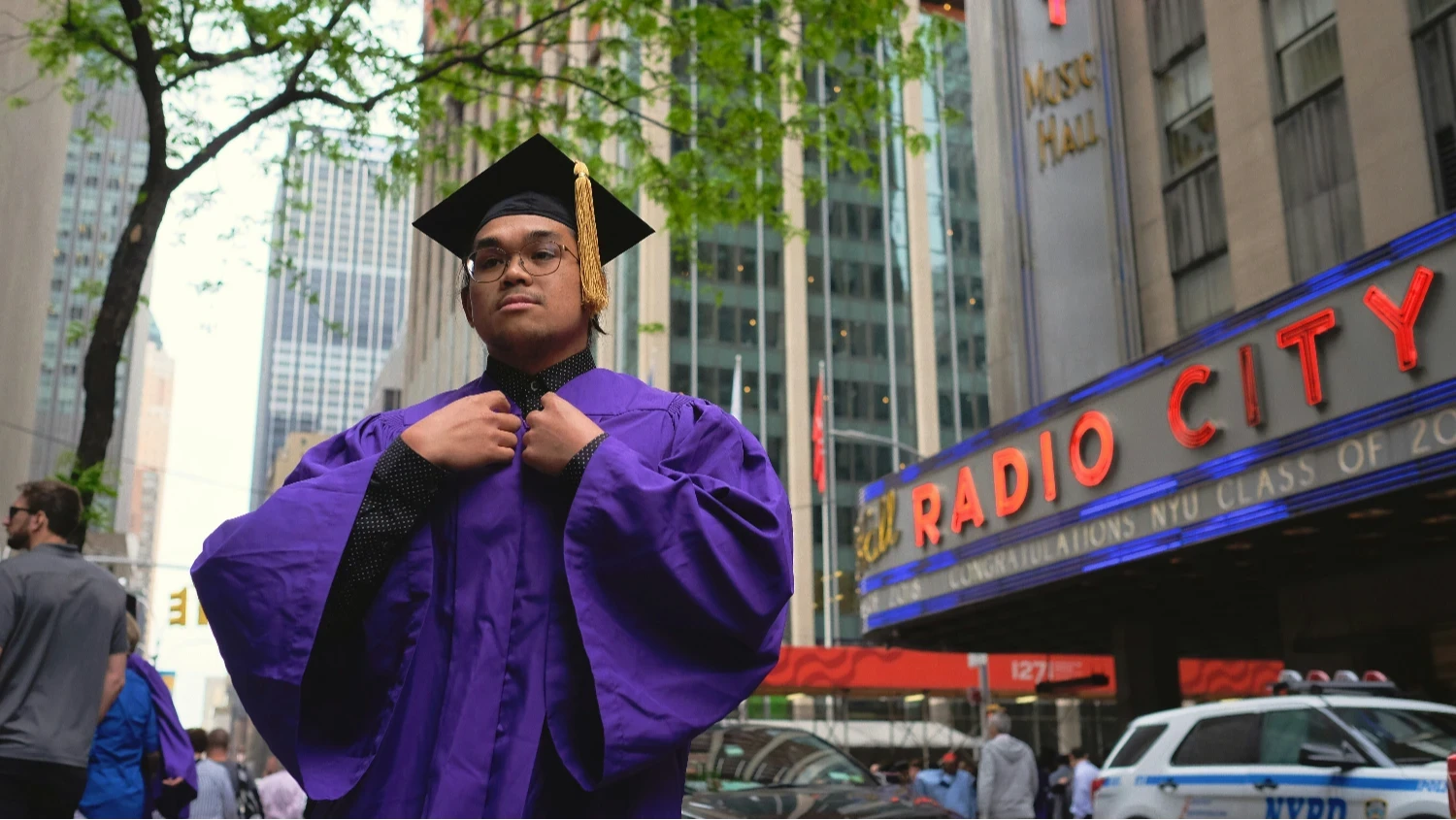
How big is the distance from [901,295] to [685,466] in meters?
59.8

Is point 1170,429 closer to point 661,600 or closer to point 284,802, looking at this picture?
point 284,802

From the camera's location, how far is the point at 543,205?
8.85 ft

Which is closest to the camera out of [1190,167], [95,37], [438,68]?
[95,37]

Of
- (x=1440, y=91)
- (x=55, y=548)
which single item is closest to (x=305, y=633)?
(x=55, y=548)

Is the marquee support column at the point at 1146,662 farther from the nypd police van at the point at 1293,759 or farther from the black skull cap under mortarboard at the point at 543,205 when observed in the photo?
the black skull cap under mortarboard at the point at 543,205

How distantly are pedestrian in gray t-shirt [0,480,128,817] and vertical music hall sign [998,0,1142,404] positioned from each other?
14969 mm

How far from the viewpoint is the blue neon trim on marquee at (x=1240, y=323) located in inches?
442

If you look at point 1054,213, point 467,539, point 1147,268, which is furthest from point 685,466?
point 1054,213

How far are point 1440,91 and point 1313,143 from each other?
1885 millimetres

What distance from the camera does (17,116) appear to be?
12375mm

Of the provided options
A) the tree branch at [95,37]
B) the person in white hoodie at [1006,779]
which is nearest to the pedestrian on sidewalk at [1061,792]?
the person in white hoodie at [1006,779]

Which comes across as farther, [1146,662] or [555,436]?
[1146,662]

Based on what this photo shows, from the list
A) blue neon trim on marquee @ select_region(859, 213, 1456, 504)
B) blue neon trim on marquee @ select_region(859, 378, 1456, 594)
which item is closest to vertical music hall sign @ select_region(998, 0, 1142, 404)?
blue neon trim on marquee @ select_region(859, 213, 1456, 504)

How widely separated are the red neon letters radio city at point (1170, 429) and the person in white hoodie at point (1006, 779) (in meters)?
3.57
